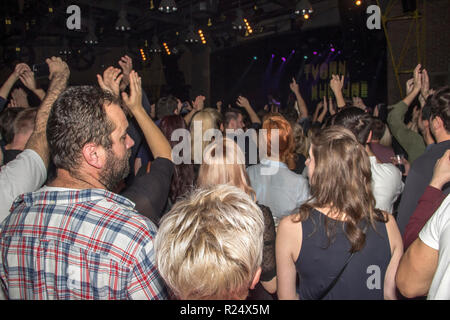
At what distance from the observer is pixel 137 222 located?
0.91m

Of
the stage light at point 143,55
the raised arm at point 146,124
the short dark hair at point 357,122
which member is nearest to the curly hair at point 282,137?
the short dark hair at point 357,122

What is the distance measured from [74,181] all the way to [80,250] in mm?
212

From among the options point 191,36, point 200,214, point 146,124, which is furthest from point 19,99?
point 191,36

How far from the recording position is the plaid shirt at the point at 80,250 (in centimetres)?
87

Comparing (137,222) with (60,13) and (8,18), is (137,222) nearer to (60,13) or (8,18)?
(8,18)

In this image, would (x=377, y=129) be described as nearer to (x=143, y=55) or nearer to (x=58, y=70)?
(x=58, y=70)

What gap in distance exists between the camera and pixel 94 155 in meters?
1.00

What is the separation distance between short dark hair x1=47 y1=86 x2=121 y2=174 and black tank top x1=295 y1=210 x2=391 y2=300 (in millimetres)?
833

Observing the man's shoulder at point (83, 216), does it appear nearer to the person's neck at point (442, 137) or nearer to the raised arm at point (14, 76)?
the raised arm at point (14, 76)

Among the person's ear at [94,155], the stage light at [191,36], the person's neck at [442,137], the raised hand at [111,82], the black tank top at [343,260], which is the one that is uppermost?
the stage light at [191,36]

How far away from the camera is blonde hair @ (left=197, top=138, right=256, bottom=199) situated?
1.69 metres

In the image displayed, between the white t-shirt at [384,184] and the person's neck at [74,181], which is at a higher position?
the person's neck at [74,181]

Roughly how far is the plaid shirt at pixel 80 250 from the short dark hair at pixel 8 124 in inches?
60.1

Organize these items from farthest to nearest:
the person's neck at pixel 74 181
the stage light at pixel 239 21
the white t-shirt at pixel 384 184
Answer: the stage light at pixel 239 21
the white t-shirt at pixel 384 184
the person's neck at pixel 74 181
